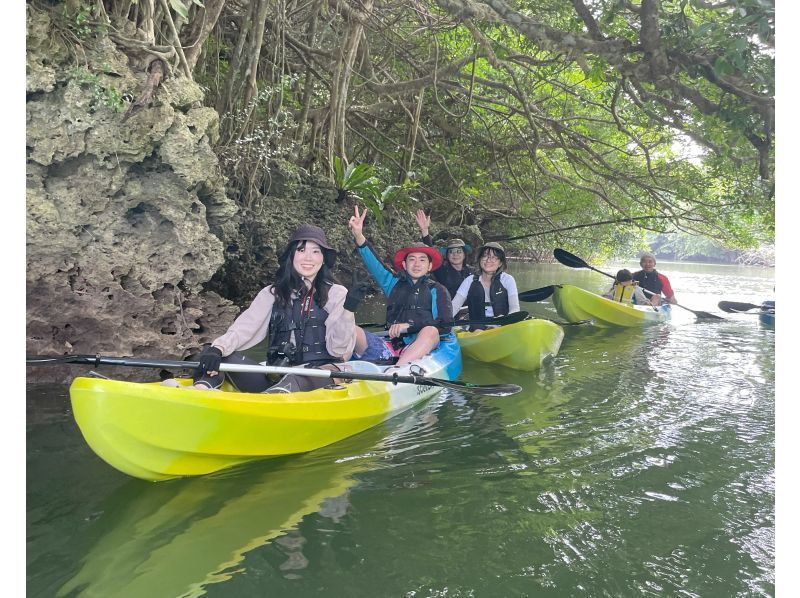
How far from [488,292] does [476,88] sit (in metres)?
4.81

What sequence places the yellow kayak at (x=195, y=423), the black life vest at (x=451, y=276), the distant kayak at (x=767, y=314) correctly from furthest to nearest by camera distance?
the distant kayak at (x=767, y=314)
the black life vest at (x=451, y=276)
the yellow kayak at (x=195, y=423)

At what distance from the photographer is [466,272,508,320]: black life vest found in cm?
685

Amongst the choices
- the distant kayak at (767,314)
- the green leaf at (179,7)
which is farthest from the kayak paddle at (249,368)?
the distant kayak at (767,314)

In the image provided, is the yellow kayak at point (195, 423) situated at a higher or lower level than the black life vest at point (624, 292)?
lower

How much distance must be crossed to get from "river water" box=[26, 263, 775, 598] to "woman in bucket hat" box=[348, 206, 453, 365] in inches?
39.1

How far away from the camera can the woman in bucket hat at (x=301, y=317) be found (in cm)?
365

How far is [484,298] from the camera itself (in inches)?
271

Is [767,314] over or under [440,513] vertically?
over

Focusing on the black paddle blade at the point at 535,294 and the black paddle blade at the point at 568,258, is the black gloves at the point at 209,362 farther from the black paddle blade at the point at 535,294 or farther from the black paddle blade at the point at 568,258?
the black paddle blade at the point at 568,258

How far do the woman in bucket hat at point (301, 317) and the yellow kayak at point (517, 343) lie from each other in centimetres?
253

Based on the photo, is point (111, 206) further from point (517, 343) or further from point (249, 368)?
point (517, 343)

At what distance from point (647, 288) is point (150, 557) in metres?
9.79

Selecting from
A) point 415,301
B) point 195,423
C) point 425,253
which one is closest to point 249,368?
point 195,423

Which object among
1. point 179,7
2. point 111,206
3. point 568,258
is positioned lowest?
point 568,258
